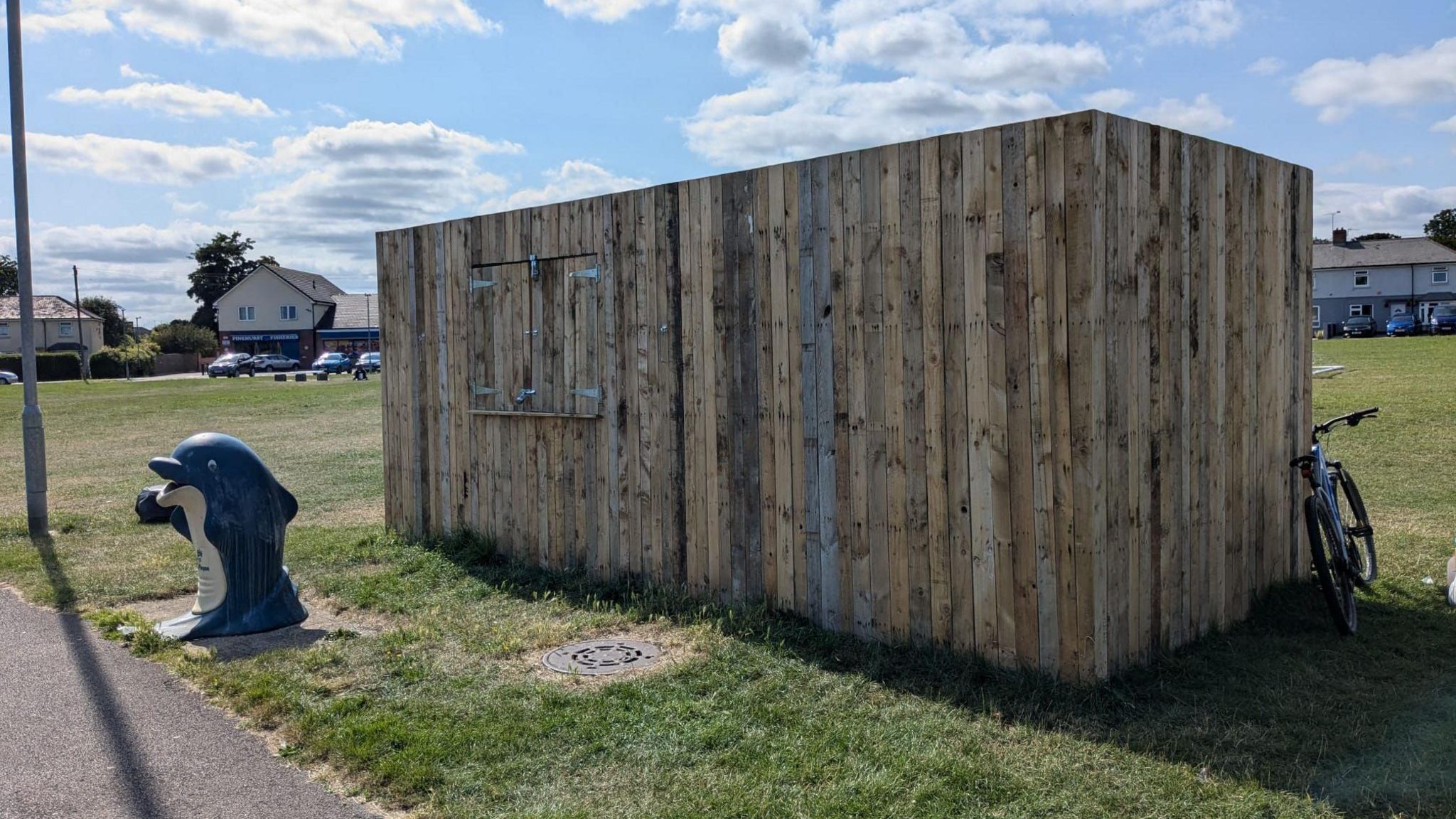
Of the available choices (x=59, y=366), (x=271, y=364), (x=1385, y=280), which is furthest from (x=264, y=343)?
(x=1385, y=280)

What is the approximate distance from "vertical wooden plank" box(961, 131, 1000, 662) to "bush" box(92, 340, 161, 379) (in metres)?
67.7

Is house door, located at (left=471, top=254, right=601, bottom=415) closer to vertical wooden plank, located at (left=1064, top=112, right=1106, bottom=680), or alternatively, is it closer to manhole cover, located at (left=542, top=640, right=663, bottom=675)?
manhole cover, located at (left=542, top=640, right=663, bottom=675)

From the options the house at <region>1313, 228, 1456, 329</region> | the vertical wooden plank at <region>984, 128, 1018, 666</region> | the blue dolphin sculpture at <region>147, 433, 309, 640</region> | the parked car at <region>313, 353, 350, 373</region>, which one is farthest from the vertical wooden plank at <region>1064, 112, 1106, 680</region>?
the house at <region>1313, 228, 1456, 329</region>

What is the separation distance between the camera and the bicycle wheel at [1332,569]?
568cm

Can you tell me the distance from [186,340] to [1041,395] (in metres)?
83.9

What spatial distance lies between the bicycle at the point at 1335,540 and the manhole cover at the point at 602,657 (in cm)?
368

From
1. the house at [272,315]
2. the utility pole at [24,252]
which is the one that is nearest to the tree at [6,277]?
the house at [272,315]

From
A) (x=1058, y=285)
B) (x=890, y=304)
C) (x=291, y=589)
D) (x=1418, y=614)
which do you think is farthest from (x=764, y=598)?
(x=1418, y=614)

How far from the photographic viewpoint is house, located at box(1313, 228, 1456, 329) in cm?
6419

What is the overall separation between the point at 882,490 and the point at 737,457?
112 cm

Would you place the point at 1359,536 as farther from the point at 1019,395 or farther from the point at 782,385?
the point at 782,385

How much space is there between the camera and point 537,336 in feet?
26.2

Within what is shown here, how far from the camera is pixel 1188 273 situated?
18.5ft

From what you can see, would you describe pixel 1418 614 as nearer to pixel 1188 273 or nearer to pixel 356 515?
pixel 1188 273
